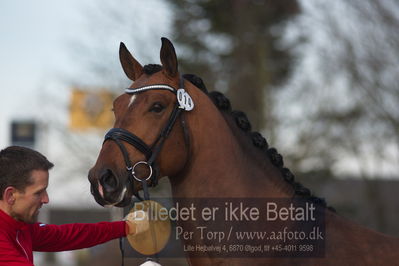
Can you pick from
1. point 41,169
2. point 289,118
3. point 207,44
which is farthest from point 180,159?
point 207,44

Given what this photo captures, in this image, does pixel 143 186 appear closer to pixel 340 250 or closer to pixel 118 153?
pixel 118 153

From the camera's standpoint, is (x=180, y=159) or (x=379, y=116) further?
(x=379, y=116)

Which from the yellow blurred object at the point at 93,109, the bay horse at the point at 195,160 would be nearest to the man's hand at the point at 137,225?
the bay horse at the point at 195,160

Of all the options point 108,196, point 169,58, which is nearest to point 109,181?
point 108,196

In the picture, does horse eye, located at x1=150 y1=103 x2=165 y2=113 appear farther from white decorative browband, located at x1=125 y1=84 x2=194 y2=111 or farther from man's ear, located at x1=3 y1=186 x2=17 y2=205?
man's ear, located at x1=3 y1=186 x2=17 y2=205

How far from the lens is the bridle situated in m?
3.44

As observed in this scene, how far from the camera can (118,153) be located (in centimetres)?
342

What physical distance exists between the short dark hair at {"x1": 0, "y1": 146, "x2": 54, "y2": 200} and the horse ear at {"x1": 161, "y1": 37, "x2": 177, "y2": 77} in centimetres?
116

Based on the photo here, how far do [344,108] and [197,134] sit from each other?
43.7ft

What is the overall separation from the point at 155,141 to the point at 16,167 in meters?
0.93

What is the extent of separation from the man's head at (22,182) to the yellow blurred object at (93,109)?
12473mm

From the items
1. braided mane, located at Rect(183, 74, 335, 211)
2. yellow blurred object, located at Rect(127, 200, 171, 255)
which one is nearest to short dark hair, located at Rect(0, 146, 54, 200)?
yellow blurred object, located at Rect(127, 200, 171, 255)

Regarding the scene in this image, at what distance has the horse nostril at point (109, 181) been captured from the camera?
3318 millimetres

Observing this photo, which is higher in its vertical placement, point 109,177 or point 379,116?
point 379,116
